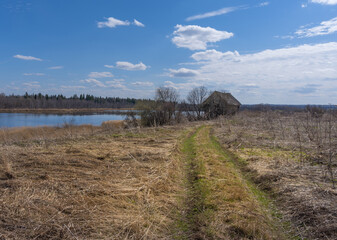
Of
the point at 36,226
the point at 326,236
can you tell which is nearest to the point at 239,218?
the point at 326,236

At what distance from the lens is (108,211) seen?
4727 millimetres

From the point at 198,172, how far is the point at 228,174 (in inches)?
38.5

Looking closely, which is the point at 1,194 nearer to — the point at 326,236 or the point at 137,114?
the point at 326,236

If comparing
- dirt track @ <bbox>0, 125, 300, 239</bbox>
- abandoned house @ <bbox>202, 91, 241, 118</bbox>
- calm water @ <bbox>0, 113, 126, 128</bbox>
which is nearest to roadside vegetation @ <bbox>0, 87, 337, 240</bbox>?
dirt track @ <bbox>0, 125, 300, 239</bbox>

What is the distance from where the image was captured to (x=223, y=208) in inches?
196

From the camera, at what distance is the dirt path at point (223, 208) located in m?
4.08

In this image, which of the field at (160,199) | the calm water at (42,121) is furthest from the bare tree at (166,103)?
the field at (160,199)

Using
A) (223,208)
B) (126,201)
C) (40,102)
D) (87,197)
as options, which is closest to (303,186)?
(223,208)

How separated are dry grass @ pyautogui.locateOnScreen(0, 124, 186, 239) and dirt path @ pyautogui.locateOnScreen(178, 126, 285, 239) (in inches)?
Result: 16.6

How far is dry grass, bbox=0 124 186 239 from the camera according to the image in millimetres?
3977

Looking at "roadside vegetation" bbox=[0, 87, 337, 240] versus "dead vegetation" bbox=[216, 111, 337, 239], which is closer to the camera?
"roadside vegetation" bbox=[0, 87, 337, 240]

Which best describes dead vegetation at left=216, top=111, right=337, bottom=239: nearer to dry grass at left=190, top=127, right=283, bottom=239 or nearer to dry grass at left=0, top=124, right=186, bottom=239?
dry grass at left=190, top=127, right=283, bottom=239

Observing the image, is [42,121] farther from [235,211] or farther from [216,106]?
[235,211]

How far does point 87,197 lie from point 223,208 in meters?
3.00
